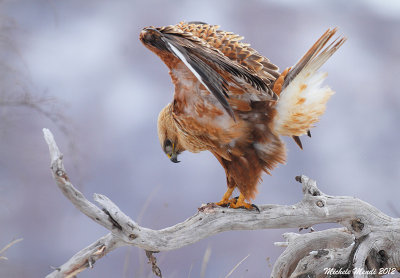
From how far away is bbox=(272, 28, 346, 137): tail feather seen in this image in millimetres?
2531

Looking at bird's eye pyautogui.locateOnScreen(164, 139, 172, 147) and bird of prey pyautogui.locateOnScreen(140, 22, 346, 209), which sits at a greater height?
bird of prey pyautogui.locateOnScreen(140, 22, 346, 209)

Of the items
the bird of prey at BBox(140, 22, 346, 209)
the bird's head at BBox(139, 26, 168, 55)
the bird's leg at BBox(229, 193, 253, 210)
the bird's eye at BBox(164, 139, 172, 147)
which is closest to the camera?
the bird's head at BBox(139, 26, 168, 55)

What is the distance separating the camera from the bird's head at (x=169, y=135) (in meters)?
2.87

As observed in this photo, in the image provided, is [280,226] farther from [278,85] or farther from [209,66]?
[209,66]

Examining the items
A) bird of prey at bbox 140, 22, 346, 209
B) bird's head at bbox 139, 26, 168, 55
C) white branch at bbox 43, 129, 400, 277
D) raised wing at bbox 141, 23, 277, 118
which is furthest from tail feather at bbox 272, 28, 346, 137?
bird's head at bbox 139, 26, 168, 55

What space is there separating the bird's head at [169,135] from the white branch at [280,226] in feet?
1.40

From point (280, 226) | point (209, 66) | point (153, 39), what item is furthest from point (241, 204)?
point (153, 39)

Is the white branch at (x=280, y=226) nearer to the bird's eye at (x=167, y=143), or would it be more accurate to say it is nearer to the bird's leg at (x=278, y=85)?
the bird's eye at (x=167, y=143)

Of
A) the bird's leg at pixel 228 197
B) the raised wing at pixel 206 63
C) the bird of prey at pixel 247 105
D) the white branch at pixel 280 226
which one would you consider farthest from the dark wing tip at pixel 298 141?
the raised wing at pixel 206 63

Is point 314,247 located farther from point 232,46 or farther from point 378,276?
point 232,46

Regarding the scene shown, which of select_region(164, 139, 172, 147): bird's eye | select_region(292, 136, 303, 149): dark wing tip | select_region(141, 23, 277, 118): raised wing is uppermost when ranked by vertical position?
select_region(141, 23, 277, 118): raised wing

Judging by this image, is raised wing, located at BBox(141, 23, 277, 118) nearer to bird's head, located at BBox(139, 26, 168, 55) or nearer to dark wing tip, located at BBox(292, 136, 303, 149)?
bird's head, located at BBox(139, 26, 168, 55)

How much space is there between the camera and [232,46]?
2639mm

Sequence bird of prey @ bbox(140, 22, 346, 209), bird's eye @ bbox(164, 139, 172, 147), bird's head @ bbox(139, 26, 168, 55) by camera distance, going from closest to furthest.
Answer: bird's head @ bbox(139, 26, 168, 55), bird of prey @ bbox(140, 22, 346, 209), bird's eye @ bbox(164, 139, 172, 147)
